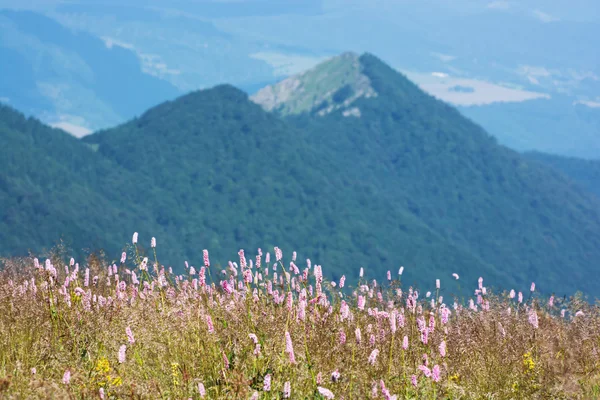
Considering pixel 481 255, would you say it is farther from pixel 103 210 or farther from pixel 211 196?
pixel 103 210

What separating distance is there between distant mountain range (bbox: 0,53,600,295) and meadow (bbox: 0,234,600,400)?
6859 cm

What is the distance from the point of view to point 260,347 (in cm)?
527

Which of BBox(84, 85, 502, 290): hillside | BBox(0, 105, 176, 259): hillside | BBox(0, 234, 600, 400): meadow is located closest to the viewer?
BBox(0, 234, 600, 400): meadow

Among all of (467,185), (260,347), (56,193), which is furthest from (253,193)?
(260,347)

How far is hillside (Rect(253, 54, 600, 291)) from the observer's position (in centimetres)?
16475

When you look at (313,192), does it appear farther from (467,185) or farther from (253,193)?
(467,185)

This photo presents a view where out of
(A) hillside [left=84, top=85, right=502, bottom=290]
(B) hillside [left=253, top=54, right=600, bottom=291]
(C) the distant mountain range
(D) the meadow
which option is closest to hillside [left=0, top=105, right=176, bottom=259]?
(C) the distant mountain range

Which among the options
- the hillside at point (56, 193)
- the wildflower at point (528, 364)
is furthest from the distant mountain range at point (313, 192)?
the wildflower at point (528, 364)

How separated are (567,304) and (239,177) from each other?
396ft

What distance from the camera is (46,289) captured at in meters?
6.78

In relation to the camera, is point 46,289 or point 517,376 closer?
point 517,376

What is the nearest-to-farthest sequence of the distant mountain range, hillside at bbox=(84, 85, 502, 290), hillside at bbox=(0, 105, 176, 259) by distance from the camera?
hillside at bbox=(0, 105, 176, 259) → the distant mountain range → hillside at bbox=(84, 85, 502, 290)

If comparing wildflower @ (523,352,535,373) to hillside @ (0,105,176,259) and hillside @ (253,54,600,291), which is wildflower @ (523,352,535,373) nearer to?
hillside @ (0,105,176,259)

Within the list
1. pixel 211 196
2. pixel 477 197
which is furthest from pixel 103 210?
pixel 477 197
